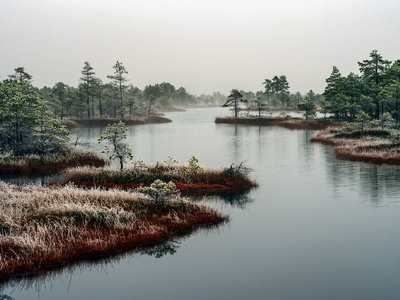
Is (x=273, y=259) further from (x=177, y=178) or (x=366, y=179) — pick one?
(x=366, y=179)

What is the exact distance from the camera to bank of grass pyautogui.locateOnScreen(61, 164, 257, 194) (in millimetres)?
25994

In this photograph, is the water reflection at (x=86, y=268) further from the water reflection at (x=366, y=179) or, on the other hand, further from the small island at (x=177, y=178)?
the water reflection at (x=366, y=179)

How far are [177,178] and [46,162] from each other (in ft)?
48.4

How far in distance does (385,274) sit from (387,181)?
17.3 metres

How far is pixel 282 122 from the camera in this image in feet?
301

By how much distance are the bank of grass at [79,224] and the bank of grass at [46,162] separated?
14.9 m

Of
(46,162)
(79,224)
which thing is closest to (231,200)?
(79,224)

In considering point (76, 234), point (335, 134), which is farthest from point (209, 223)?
point (335, 134)

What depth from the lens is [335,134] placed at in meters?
55.5

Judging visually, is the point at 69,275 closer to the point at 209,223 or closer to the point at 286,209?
the point at 209,223

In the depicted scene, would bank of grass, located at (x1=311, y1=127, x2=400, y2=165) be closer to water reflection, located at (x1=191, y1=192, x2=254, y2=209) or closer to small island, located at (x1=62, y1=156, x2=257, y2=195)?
small island, located at (x1=62, y1=156, x2=257, y2=195)

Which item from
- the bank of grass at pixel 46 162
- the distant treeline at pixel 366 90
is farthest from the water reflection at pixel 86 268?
the distant treeline at pixel 366 90

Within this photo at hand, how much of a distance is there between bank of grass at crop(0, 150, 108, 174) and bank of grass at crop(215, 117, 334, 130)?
183ft

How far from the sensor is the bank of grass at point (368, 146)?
37600 millimetres
